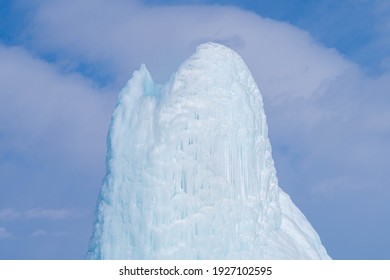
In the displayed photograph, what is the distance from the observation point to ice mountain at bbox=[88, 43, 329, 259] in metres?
32.2

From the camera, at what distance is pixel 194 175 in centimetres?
3241

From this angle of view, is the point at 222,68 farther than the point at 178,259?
Yes

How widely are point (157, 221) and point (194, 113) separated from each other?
4.35 meters

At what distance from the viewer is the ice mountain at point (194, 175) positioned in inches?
1268

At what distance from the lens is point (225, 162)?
32875mm

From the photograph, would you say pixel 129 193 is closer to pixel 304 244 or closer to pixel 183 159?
pixel 183 159

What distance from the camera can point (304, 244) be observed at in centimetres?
3509

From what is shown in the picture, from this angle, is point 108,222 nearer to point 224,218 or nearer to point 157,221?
point 157,221
